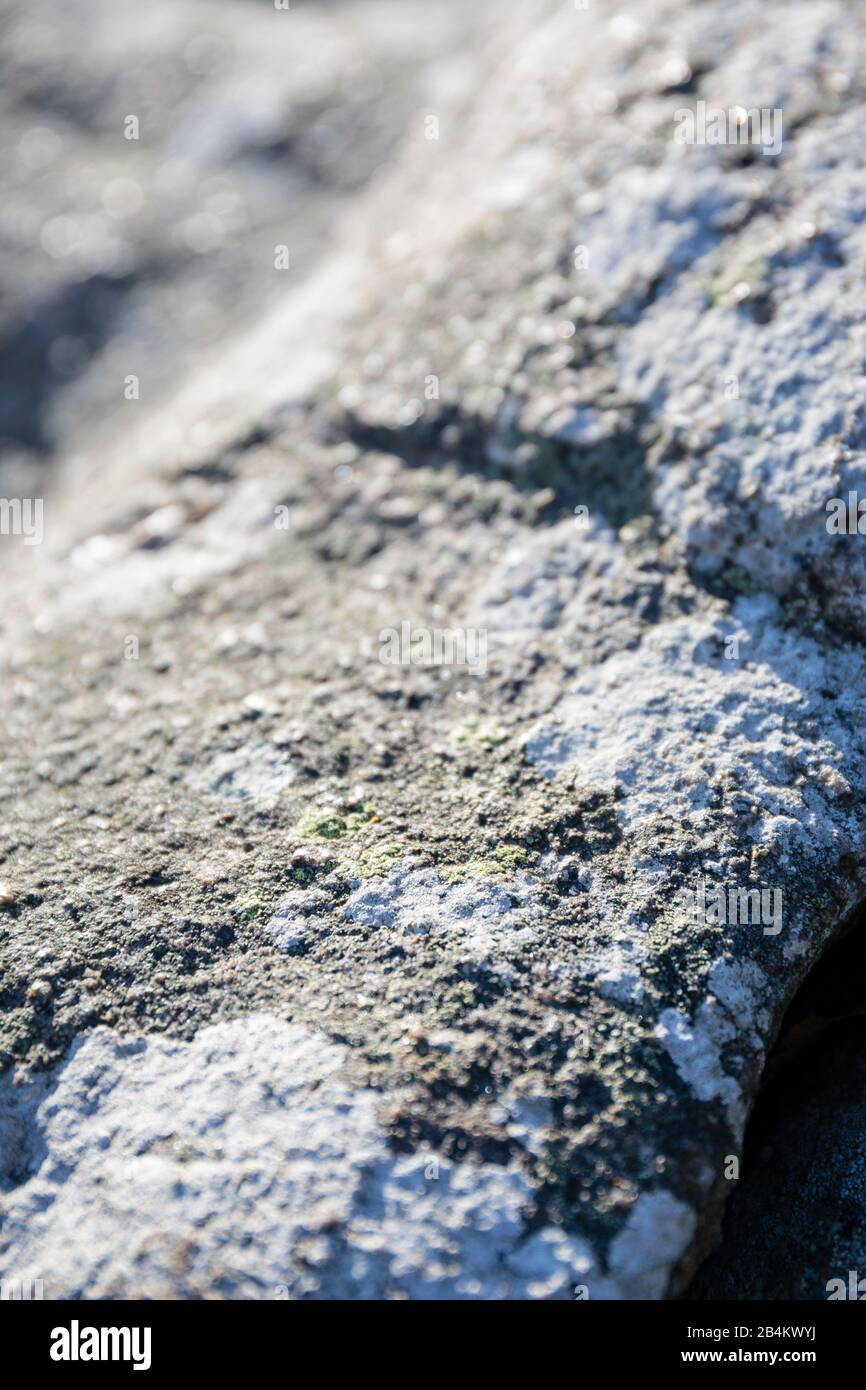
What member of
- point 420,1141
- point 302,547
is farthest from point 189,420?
point 420,1141

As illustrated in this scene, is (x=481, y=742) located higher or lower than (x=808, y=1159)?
higher
